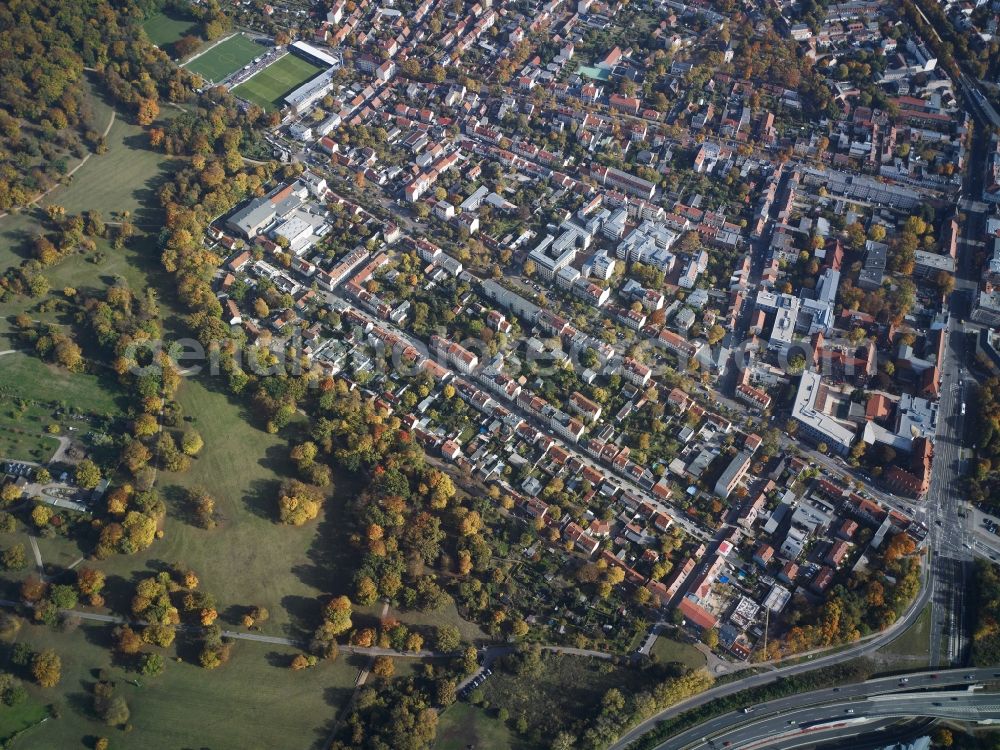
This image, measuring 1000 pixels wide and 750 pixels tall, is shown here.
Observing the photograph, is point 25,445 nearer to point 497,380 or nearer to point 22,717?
point 22,717

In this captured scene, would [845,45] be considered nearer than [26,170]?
No

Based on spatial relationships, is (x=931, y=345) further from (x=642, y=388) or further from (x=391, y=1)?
(x=391, y=1)

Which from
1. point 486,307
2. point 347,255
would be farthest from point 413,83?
point 486,307

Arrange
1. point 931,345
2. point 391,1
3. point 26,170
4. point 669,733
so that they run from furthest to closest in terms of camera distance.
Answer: point 391,1
point 26,170
point 931,345
point 669,733

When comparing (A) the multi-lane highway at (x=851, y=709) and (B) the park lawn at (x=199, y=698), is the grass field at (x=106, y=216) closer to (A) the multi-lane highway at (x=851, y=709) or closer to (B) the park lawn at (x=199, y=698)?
(B) the park lawn at (x=199, y=698)

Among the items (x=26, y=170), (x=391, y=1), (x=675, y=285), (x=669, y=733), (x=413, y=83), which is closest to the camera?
(x=669, y=733)

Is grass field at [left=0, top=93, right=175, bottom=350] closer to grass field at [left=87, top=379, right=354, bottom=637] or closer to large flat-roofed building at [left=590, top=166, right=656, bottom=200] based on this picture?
grass field at [left=87, top=379, right=354, bottom=637]

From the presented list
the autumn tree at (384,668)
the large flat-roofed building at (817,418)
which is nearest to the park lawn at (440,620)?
the autumn tree at (384,668)
